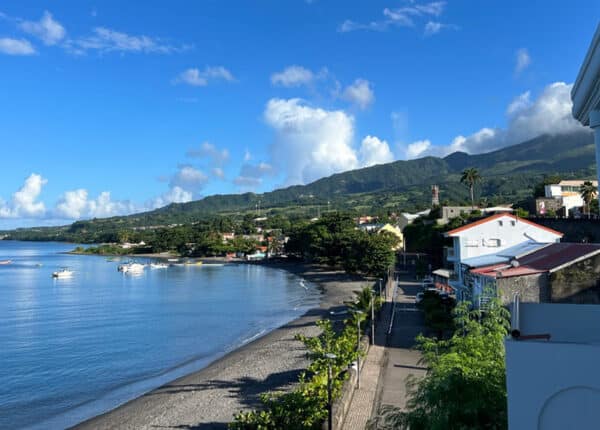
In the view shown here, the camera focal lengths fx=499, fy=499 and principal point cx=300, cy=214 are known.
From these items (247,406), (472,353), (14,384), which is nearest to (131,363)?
(14,384)

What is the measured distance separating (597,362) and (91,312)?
5213 cm

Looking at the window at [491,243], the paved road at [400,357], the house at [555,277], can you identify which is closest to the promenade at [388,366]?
the paved road at [400,357]

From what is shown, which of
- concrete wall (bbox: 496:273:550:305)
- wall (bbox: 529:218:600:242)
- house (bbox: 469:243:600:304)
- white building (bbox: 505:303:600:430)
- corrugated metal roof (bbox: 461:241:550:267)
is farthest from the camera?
wall (bbox: 529:218:600:242)

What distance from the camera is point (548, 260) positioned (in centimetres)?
1814

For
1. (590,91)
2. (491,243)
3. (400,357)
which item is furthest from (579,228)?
(590,91)

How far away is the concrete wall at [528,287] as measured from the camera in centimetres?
1658

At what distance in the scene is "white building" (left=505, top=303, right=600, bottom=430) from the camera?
3785mm

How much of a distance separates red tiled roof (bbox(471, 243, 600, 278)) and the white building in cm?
1318

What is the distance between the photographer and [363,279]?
67750 mm

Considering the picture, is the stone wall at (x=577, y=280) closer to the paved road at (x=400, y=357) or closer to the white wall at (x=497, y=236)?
the paved road at (x=400, y=357)

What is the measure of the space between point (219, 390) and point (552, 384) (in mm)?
21283

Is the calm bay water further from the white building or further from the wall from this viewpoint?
the wall

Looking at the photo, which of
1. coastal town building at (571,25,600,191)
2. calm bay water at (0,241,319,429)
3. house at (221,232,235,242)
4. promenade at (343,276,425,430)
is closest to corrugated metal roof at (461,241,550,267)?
promenade at (343,276,425,430)

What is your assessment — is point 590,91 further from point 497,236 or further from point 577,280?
point 497,236
